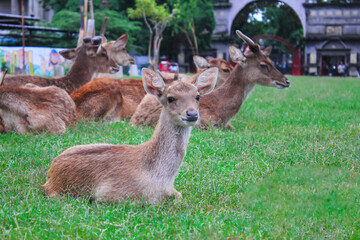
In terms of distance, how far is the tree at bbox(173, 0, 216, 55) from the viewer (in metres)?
36.6

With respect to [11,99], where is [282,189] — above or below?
below

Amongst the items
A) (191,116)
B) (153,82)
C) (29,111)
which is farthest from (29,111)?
(191,116)

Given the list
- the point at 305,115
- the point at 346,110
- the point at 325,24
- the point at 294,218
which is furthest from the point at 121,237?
the point at 325,24

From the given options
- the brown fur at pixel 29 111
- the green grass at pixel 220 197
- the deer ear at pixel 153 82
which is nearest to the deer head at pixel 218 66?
the brown fur at pixel 29 111

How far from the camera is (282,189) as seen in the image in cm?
399

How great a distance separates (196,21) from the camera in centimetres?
3941

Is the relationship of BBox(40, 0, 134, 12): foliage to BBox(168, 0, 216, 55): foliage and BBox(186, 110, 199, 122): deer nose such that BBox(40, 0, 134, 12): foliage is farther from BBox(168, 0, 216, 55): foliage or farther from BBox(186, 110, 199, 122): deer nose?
BBox(186, 110, 199, 122): deer nose

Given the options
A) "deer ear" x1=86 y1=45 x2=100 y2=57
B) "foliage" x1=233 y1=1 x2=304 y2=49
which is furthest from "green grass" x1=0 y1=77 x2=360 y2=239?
"foliage" x1=233 y1=1 x2=304 y2=49

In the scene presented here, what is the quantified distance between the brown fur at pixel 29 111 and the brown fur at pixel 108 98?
1.05 meters

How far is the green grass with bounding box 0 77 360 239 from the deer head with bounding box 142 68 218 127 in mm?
681

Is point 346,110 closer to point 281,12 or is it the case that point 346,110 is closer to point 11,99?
point 11,99

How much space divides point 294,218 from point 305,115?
6.36 meters

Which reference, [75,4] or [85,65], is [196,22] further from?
[85,65]

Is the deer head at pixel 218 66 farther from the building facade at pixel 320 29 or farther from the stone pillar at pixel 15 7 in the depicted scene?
the building facade at pixel 320 29
